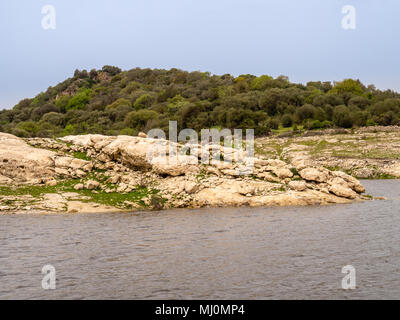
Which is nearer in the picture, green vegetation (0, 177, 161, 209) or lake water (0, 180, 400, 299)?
lake water (0, 180, 400, 299)

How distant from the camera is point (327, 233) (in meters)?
19.1

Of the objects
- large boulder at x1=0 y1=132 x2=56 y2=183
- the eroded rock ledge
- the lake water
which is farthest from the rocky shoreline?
large boulder at x1=0 y1=132 x2=56 y2=183

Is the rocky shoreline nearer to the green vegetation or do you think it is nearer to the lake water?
the green vegetation

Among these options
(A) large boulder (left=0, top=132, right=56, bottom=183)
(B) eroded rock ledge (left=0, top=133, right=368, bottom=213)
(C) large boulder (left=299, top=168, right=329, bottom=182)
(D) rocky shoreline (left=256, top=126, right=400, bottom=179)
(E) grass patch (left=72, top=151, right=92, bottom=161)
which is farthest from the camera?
(D) rocky shoreline (left=256, top=126, right=400, bottom=179)

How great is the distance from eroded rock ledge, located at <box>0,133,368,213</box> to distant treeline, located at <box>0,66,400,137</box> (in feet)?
68.1

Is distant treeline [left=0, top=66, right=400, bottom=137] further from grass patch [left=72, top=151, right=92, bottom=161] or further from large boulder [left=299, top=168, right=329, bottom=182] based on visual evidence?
large boulder [left=299, top=168, right=329, bottom=182]

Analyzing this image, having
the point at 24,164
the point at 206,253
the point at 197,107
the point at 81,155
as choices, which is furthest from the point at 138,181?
the point at 197,107

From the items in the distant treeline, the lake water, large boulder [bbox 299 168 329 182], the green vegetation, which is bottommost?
the lake water

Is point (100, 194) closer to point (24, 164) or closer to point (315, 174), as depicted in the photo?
point (24, 164)

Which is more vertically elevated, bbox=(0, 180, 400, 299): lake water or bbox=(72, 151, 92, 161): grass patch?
bbox=(72, 151, 92, 161): grass patch

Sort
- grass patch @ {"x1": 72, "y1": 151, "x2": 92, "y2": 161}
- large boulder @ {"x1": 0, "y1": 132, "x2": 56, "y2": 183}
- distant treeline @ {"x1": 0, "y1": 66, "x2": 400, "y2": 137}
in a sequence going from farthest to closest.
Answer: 1. distant treeline @ {"x1": 0, "y1": 66, "x2": 400, "y2": 137}
2. grass patch @ {"x1": 72, "y1": 151, "x2": 92, "y2": 161}
3. large boulder @ {"x1": 0, "y1": 132, "x2": 56, "y2": 183}

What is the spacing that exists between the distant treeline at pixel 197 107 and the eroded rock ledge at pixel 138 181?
20.8m

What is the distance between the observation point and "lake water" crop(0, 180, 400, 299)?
1262 centimetres
